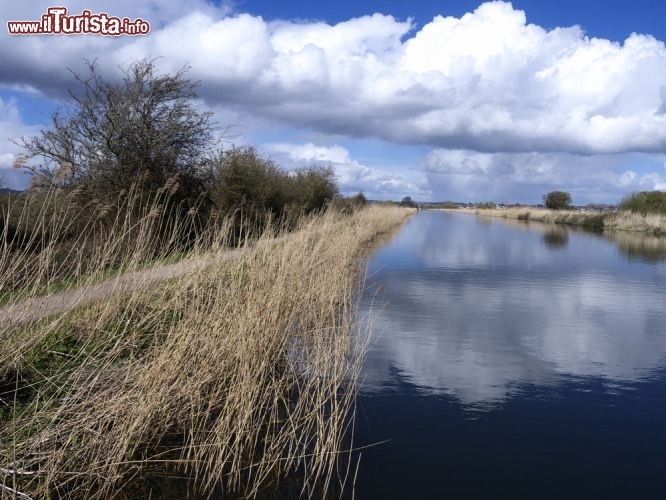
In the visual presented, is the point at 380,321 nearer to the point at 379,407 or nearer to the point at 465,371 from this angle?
the point at 465,371

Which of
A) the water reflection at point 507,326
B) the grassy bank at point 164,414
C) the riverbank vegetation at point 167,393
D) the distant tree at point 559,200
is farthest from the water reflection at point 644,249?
the distant tree at point 559,200

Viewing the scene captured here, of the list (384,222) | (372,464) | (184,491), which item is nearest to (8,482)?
(184,491)

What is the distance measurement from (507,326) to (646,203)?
3837 centimetres

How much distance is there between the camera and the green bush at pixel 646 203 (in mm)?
42844

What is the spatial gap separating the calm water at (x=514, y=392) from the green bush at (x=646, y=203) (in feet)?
101

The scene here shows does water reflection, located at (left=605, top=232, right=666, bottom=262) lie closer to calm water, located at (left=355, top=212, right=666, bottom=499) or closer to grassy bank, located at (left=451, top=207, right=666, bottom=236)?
grassy bank, located at (left=451, top=207, right=666, bottom=236)

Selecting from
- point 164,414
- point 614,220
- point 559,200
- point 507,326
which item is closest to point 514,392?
point 507,326

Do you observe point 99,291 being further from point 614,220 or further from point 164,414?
point 614,220

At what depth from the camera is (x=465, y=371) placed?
814 cm

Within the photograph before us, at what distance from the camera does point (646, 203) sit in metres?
44.0

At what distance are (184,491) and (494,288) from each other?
11.8m

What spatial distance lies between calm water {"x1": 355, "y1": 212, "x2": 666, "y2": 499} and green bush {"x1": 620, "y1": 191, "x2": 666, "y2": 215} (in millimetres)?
30704

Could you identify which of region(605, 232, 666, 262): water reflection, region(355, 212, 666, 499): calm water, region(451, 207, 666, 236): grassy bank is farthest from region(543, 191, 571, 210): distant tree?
region(355, 212, 666, 499): calm water

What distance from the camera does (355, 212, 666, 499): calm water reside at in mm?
5223
